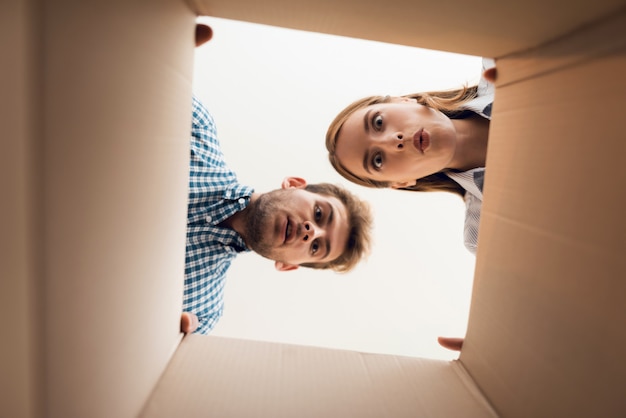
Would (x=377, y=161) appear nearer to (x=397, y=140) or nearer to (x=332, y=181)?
(x=397, y=140)

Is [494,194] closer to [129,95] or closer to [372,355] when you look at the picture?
[372,355]

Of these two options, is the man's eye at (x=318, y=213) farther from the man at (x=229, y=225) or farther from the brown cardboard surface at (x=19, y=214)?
the brown cardboard surface at (x=19, y=214)

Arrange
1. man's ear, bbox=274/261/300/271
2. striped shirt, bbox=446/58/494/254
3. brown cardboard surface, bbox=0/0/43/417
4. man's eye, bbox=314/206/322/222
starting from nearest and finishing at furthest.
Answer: brown cardboard surface, bbox=0/0/43/417, striped shirt, bbox=446/58/494/254, man's eye, bbox=314/206/322/222, man's ear, bbox=274/261/300/271

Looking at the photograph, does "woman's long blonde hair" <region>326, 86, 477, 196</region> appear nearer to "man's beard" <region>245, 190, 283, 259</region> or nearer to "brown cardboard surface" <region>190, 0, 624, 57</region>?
"man's beard" <region>245, 190, 283, 259</region>

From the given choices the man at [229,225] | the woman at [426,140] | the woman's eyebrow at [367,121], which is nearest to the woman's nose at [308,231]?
the man at [229,225]

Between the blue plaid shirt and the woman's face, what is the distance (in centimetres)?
40

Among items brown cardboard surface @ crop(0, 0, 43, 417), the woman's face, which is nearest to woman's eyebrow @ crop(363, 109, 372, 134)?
the woman's face

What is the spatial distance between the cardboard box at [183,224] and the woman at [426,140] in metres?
0.57

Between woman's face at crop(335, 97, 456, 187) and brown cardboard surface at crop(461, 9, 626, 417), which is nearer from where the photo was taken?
brown cardboard surface at crop(461, 9, 626, 417)

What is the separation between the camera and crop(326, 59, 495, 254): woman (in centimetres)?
113

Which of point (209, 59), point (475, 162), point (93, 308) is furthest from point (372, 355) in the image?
point (209, 59)

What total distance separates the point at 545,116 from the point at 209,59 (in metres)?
1.35

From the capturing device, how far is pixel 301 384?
19.5 inches

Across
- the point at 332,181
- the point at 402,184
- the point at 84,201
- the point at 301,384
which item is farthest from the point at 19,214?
the point at 332,181
